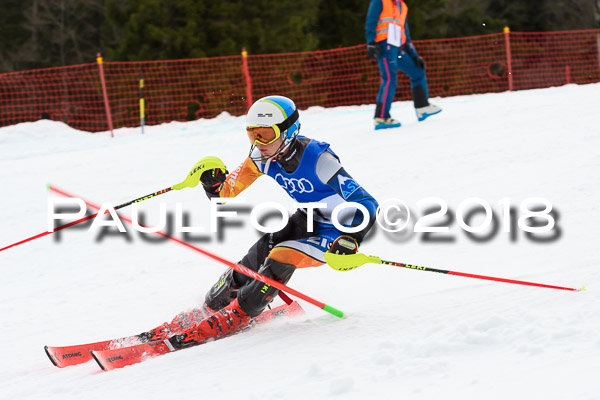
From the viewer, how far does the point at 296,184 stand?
3.96m

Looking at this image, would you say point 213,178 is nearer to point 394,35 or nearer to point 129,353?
point 129,353

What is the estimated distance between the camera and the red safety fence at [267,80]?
16109 millimetres

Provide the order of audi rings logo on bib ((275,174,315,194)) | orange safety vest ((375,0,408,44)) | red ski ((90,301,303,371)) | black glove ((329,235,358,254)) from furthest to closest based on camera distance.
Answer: orange safety vest ((375,0,408,44)), audi rings logo on bib ((275,174,315,194)), black glove ((329,235,358,254)), red ski ((90,301,303,371))

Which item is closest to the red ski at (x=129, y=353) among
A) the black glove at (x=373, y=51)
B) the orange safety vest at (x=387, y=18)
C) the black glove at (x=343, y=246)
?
the black glove at (x=343, y=246)

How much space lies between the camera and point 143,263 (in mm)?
5711

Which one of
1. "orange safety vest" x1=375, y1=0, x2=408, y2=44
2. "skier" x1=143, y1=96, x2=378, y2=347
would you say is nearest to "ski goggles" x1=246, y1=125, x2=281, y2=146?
"skier" x1=143, y1=96, x2=378, y2=347

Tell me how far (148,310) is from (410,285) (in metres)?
1.82

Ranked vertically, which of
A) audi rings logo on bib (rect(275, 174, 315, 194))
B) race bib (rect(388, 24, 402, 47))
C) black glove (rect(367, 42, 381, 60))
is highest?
race bib (rect(388, 24, 402, 47))

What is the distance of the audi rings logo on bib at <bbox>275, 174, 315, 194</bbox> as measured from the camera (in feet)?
12.9

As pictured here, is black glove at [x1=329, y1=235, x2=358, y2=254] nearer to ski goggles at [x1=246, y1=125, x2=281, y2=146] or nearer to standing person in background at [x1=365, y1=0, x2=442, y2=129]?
ski goggles at [x1=246, y1=125, x2=281, y2=146]

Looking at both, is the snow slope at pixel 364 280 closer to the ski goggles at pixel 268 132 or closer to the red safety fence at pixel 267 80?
the ski goggles at pixel 268 132

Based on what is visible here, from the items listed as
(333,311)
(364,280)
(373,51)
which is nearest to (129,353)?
(333,311)

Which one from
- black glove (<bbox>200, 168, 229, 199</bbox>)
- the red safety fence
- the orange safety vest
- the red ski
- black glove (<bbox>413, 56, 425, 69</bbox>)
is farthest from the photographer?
the red safety fence

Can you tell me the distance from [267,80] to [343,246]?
13.0 metres
